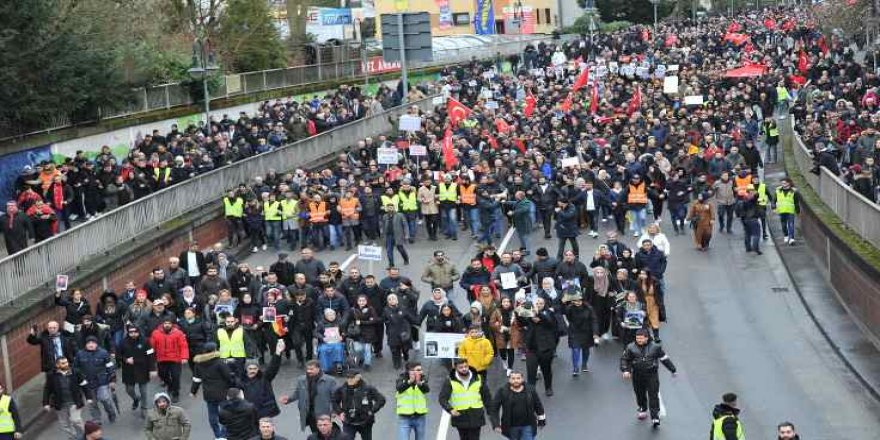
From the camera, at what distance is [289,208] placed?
3117 centimetres

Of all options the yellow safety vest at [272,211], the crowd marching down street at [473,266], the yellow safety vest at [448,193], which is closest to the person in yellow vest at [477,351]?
the crowd marching down street at [473,266]

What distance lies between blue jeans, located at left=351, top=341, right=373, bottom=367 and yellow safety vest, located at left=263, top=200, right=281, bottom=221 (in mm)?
10161

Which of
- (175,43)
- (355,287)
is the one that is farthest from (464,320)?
(175,43)

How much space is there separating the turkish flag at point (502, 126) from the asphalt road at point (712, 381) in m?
12.9

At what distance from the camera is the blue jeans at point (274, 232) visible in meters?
31.3

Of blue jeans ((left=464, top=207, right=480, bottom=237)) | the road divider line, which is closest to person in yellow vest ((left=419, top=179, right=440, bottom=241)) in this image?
blue jeans ((left=464, top=207, right=480, bottom=237))

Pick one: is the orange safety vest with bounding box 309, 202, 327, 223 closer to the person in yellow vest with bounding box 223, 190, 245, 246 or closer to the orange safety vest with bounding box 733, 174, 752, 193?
the person in yellow vest with bounding box 223, 190, 245, 246

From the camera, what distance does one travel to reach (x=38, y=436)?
19.5 metres

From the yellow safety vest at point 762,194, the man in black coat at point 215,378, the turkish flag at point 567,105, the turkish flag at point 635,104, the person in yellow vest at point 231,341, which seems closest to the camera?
the man in black coat at point 215,378

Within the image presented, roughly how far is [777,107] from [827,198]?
17482 mm

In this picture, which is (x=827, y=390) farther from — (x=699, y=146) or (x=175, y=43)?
(x=175, y=43)

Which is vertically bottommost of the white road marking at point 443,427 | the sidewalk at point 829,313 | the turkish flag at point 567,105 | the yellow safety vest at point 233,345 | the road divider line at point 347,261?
the sidewalk at point 829,313

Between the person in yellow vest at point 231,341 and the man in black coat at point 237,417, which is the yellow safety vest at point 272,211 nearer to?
the person in yellow vest at point 231,341

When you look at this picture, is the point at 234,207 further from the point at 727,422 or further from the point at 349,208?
the point at 727,422
